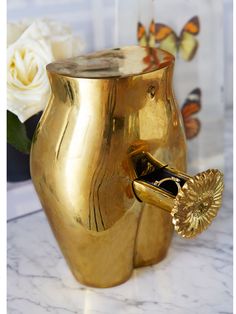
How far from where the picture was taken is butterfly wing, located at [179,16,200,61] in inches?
21.1

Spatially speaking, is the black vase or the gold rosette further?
the black vase

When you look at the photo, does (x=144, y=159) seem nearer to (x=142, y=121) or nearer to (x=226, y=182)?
(x=142, y=121)

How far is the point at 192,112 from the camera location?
57cm

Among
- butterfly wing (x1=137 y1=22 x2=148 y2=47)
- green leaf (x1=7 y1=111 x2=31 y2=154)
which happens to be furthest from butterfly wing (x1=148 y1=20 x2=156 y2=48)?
green leaf (x1=7 y1=111 x2=31 y2=154)

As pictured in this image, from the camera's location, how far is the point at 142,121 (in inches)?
16.5

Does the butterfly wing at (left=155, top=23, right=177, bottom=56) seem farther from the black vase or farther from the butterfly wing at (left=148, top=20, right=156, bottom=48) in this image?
the black vase

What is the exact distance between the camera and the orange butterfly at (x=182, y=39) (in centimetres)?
53

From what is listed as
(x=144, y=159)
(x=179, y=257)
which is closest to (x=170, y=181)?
(x=144, y=159)

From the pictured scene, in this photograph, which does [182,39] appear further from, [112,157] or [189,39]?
[112,157]

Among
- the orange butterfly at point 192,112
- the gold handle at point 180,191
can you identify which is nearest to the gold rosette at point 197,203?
the gold handle at point 180,191

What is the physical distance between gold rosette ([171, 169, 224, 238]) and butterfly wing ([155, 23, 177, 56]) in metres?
0.17

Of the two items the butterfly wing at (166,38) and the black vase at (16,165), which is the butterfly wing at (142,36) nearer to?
the butterfly wing at (166,38)

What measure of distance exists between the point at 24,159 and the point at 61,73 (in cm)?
17

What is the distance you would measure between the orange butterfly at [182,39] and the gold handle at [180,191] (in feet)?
0.50
